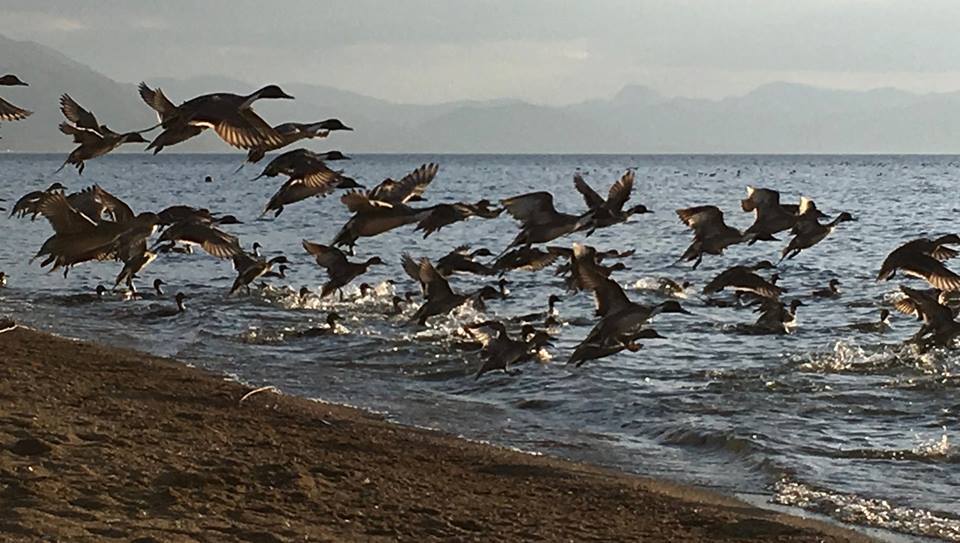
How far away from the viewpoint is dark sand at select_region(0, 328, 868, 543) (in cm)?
791

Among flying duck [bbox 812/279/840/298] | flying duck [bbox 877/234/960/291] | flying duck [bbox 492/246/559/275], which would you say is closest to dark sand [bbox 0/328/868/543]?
flying duck [bbox 492/246/559/275]

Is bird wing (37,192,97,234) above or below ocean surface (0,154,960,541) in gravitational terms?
above

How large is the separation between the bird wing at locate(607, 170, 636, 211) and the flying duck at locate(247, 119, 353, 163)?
9.53ft

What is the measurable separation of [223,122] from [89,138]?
8.49 feet

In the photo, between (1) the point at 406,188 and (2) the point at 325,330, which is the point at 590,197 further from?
(2) the point at 325,330

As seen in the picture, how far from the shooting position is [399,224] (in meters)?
11.2

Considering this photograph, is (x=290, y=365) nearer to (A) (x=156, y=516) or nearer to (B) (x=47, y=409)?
(B) (x=47, y=409)

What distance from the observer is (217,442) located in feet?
34.6

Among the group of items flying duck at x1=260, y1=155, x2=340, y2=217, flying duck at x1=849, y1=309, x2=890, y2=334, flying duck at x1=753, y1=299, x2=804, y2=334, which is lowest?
flying duck at x1=849, y1=309, x2=890, y2=334

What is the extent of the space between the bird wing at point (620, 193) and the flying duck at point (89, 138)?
4.47 meters

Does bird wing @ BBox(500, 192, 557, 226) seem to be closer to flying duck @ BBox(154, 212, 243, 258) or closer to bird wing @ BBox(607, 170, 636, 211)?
bird wing @ BBox(607, 170, 636, 211)

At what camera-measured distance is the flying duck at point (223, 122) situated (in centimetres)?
912

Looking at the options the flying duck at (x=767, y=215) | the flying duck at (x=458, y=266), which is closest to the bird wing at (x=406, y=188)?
the flying duck at (x=458, y=266)

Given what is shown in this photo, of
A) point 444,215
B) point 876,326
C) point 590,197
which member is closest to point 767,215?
point 590,197
